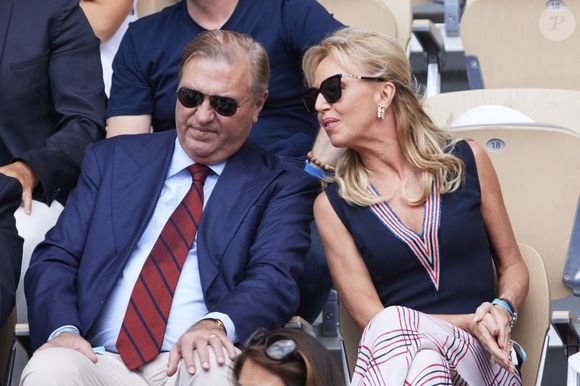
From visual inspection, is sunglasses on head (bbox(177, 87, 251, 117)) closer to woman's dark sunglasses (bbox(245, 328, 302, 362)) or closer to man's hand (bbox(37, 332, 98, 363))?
man's hand (bbox(37, 332, 98, 363))

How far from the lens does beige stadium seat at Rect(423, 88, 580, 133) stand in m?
3.61

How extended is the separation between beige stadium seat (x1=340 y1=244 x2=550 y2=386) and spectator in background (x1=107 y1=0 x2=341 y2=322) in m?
0.68

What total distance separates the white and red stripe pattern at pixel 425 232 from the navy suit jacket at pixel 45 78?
976 mm

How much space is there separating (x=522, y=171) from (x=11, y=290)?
1.42 meters

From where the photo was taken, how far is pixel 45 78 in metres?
3.51

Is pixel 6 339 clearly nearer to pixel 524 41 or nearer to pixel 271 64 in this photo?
pixel 271 64

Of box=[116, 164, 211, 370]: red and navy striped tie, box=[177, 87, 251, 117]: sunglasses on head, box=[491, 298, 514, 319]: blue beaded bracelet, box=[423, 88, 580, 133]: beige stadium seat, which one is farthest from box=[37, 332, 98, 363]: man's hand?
box=[423, 88, 580, 133]: beige stadium seat

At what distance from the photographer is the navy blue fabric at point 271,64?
3.49 metres

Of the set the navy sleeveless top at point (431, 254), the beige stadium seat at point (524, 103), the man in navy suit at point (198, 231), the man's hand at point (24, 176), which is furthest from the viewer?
the beige stadium seat at point (524, 103)

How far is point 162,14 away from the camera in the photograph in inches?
143

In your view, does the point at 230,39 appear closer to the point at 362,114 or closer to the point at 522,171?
the point at 362,114

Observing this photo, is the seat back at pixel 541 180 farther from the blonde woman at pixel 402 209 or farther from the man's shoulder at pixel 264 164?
the man's shoulder at pixel 264 164

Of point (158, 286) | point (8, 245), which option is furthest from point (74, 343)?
point (8, 245)

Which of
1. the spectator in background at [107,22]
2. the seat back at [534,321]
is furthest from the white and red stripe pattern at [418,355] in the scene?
the spectator in background at [107,22]
